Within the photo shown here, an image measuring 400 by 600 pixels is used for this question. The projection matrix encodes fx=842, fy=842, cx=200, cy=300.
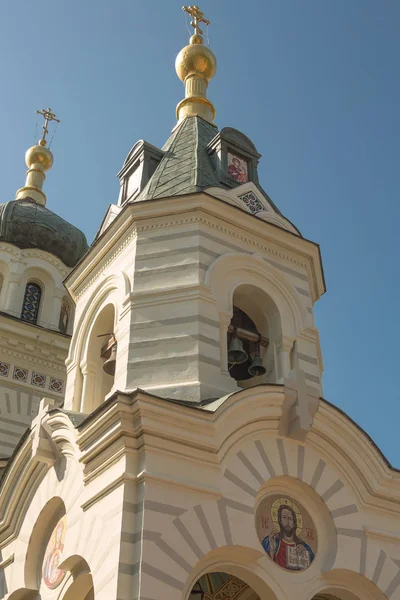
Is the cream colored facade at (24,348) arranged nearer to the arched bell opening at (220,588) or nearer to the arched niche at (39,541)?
the arched niche at (39,541)

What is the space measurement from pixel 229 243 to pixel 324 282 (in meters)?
2.15

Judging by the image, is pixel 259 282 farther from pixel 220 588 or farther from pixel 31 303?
pixel 31 303

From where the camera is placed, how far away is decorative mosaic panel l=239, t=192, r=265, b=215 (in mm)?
13148

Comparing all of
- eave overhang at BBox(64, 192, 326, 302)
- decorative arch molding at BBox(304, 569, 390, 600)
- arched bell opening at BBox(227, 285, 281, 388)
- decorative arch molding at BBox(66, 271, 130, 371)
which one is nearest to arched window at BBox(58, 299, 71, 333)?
eave overhang at BBox(64, 192, 326, 302)

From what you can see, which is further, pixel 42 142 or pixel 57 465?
pixel 42 142

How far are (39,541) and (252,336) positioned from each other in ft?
12.9

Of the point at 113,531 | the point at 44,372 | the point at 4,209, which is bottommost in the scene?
the point at 113,531

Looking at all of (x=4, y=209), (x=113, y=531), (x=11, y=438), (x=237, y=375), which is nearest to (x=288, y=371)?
(x=237, y=375)

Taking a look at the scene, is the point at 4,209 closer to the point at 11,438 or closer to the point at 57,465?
the point at 11,438

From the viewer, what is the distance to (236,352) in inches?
450

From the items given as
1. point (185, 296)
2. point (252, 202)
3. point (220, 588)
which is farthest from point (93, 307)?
point (220, 588)

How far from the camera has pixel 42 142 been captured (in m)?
23.9

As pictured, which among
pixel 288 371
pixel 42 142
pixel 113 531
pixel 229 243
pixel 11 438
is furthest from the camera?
pixel 42 142

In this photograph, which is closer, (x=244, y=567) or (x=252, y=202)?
(x=244, y=567)
